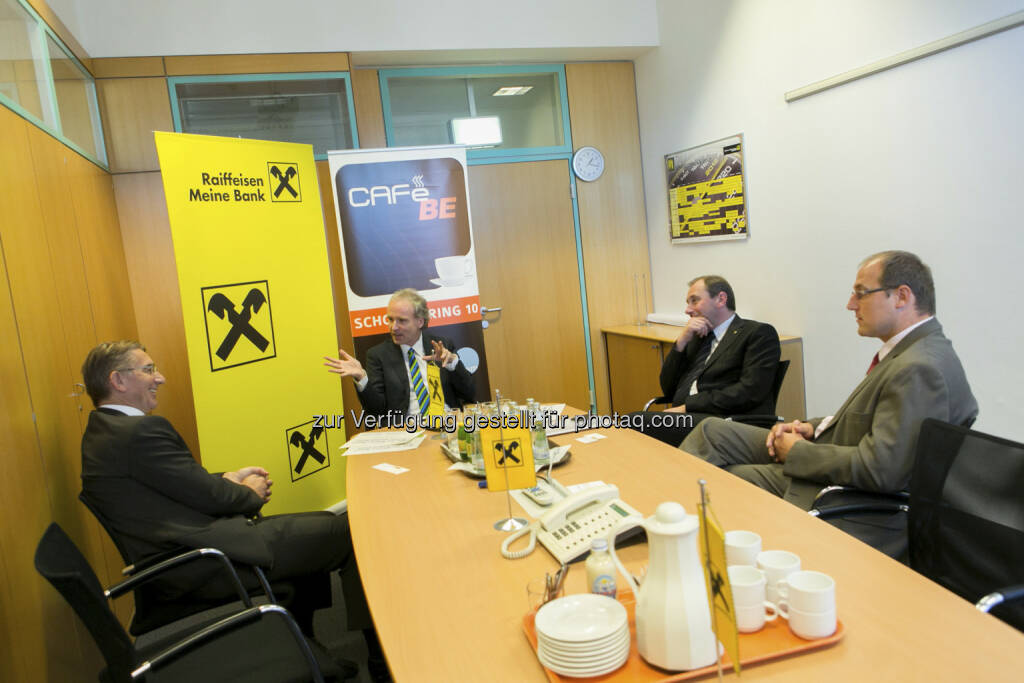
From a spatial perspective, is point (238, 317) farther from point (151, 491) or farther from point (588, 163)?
point (588, 163)

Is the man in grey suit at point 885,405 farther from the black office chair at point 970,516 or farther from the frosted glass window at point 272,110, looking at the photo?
the frosted glass window at point 272,110

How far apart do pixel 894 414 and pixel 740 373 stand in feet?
5.02

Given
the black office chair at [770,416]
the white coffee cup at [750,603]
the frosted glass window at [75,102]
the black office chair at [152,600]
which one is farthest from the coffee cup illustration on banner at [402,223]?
the white coffee cup at [750,603]

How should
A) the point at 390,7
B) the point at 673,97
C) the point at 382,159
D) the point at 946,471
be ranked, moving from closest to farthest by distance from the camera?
the point at 946,471, the point at 382,159, the point at 390,7, the point at 673,97

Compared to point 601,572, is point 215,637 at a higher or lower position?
lower

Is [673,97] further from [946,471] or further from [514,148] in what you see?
[946,471]

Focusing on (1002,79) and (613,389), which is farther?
(613,389)

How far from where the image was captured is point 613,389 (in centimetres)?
586

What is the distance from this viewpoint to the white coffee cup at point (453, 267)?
4.66 metres

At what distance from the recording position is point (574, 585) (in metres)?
1.45

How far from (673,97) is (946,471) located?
14.3 ft

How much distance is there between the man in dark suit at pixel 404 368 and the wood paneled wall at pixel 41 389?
46.5 inches

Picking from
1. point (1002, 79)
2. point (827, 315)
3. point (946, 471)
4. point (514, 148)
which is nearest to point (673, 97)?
point (514, 148)

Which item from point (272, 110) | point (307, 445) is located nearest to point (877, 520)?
point (307, 445)
